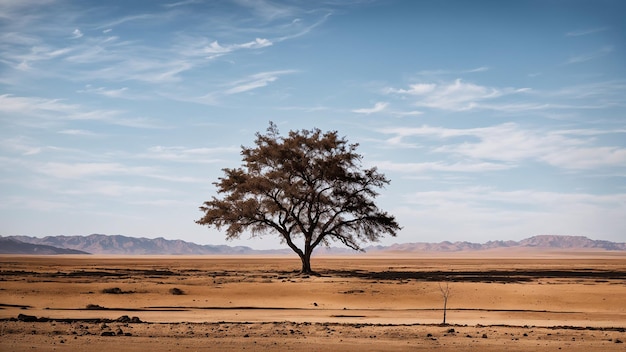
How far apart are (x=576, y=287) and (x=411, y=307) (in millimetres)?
13560

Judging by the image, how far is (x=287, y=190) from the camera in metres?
55.1

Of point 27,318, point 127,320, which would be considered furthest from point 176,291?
point 27,318

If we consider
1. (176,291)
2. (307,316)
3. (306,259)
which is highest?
(306,259)

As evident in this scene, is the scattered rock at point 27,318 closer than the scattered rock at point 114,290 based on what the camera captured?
Yes

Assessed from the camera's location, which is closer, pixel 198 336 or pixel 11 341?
pixel 11 341

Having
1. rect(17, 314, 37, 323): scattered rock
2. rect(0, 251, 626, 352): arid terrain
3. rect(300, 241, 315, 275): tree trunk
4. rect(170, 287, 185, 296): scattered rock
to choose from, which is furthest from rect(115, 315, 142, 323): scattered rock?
rect(300, 241, 315, 275): tree trunk

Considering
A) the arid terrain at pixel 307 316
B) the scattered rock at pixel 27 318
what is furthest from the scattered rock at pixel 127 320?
the scattered rock at pixel 27 318

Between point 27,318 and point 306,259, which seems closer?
point 27,318

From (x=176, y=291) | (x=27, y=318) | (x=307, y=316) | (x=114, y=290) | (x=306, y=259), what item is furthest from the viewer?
(x=306, y=259)

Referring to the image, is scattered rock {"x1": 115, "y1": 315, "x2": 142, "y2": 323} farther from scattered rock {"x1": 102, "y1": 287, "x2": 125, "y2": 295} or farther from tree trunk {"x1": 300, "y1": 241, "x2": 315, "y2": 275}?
tree trunk {"x1": 300, "y1": 241, "x2": 315, "y2": 275}

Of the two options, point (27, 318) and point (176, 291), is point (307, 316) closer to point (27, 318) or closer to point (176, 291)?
point (27, 318)

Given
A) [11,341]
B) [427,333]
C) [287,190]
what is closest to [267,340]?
[427,333]

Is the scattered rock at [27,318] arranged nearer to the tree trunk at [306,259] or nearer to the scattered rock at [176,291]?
the scattered rock at [176,291]

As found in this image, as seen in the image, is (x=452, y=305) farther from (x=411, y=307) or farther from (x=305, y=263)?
(x=305, y=263)
